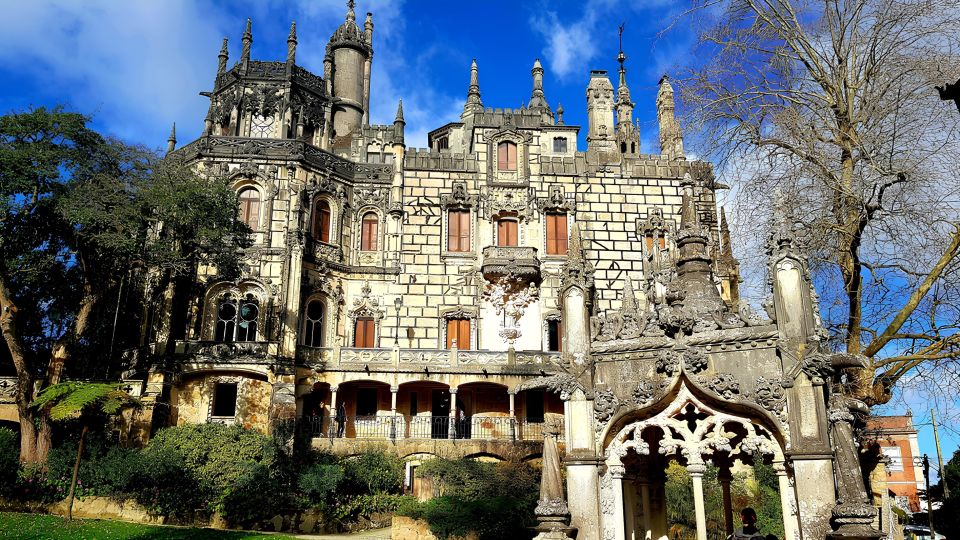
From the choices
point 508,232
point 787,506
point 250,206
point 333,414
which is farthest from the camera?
point 508,232

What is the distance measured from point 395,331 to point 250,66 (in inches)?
629

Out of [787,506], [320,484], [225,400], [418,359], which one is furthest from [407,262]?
[787,506]

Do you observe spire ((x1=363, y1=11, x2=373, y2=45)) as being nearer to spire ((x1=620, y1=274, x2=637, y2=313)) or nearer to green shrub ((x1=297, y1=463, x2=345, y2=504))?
green shrub ((x1=297, y1=463, x2=345, y2=504))

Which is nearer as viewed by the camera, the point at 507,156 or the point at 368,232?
the point at 368,232

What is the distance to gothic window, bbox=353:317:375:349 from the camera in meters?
36.8

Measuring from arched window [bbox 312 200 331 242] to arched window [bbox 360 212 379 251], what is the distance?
1.83 meters

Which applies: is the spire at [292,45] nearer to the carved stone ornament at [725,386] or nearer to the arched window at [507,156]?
the arched window at [507,156]

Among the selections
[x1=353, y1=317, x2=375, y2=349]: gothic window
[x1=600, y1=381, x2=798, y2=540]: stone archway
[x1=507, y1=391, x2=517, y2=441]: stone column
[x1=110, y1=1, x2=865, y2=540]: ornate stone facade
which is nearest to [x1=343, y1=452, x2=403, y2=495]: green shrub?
[x1=110, y1=1, x2=865, y2=540]: ornate stone facade

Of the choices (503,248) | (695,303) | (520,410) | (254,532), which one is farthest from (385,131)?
(695,303)

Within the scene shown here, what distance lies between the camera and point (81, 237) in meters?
28.2

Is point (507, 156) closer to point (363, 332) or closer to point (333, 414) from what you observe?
point (363, 332)

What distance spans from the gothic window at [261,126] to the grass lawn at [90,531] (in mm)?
21500

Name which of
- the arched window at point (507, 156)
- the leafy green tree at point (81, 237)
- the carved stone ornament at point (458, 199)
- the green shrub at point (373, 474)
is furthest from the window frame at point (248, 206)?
the green shrub at point (373, 474)

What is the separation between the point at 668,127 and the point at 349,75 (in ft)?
67.2
